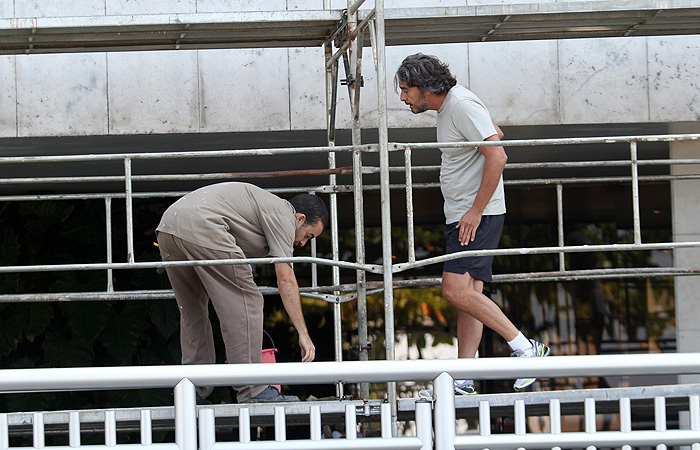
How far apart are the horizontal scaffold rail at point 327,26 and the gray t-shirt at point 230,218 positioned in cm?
109

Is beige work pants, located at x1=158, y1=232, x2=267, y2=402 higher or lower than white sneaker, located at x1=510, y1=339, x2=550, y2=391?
higher

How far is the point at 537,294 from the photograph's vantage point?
10156mm

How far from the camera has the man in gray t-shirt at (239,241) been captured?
490 centimetres

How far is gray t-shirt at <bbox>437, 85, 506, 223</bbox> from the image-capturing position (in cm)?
500

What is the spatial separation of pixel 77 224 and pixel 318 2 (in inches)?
150

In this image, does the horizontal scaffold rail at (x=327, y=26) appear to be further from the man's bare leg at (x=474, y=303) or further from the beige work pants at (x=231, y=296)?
the man's bare leg at (x=474, y=303)

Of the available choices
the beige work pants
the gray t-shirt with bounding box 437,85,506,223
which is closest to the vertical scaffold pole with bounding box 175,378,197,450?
the beige work pants

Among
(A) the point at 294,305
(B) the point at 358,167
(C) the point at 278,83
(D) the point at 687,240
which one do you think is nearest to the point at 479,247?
(B) the point at 358,167

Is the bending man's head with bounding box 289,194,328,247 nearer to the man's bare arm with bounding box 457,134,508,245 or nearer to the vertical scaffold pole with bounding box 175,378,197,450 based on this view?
the man's bare arm with bounding box 457,134,508,245

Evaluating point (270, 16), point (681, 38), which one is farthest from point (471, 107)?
point (681, 38)

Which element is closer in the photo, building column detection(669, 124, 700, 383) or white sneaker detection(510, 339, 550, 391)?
white sneaker detection(510, 339, 550, 391)

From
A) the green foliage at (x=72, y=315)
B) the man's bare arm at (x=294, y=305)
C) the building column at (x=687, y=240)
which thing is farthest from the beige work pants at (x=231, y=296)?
the green foliage at (x=72, y=315)

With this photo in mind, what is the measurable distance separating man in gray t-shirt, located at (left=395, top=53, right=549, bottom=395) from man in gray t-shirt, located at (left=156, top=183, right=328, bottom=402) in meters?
0.77

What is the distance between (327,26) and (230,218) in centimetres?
142
